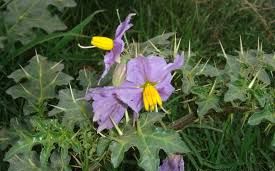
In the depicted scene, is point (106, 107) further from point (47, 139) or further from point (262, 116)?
point (262, 116)

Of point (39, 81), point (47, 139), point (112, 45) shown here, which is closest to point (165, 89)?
point (112, 45)

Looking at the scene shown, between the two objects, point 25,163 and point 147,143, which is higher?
point 147,143

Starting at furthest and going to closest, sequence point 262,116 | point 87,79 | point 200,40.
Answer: point 200,40 < point 87,79 < point 262,116

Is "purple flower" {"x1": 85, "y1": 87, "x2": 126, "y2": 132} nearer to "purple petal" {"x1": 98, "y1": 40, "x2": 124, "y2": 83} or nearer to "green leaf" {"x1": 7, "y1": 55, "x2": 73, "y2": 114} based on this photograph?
"purple petal" {"x1": 98, "y1": 40, "x2": 124, "y2": 83}

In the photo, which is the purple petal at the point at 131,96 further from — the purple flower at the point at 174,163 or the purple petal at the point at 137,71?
the purple flower at the point at 174,163

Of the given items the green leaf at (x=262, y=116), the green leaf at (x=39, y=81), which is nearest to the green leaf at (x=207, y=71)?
the green leaf at (x=262, y=116)

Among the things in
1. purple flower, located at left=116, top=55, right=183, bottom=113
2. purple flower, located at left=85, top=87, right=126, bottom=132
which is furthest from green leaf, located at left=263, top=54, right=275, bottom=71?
purple flower, located at left=85, top=87, right=126, bottom=132
